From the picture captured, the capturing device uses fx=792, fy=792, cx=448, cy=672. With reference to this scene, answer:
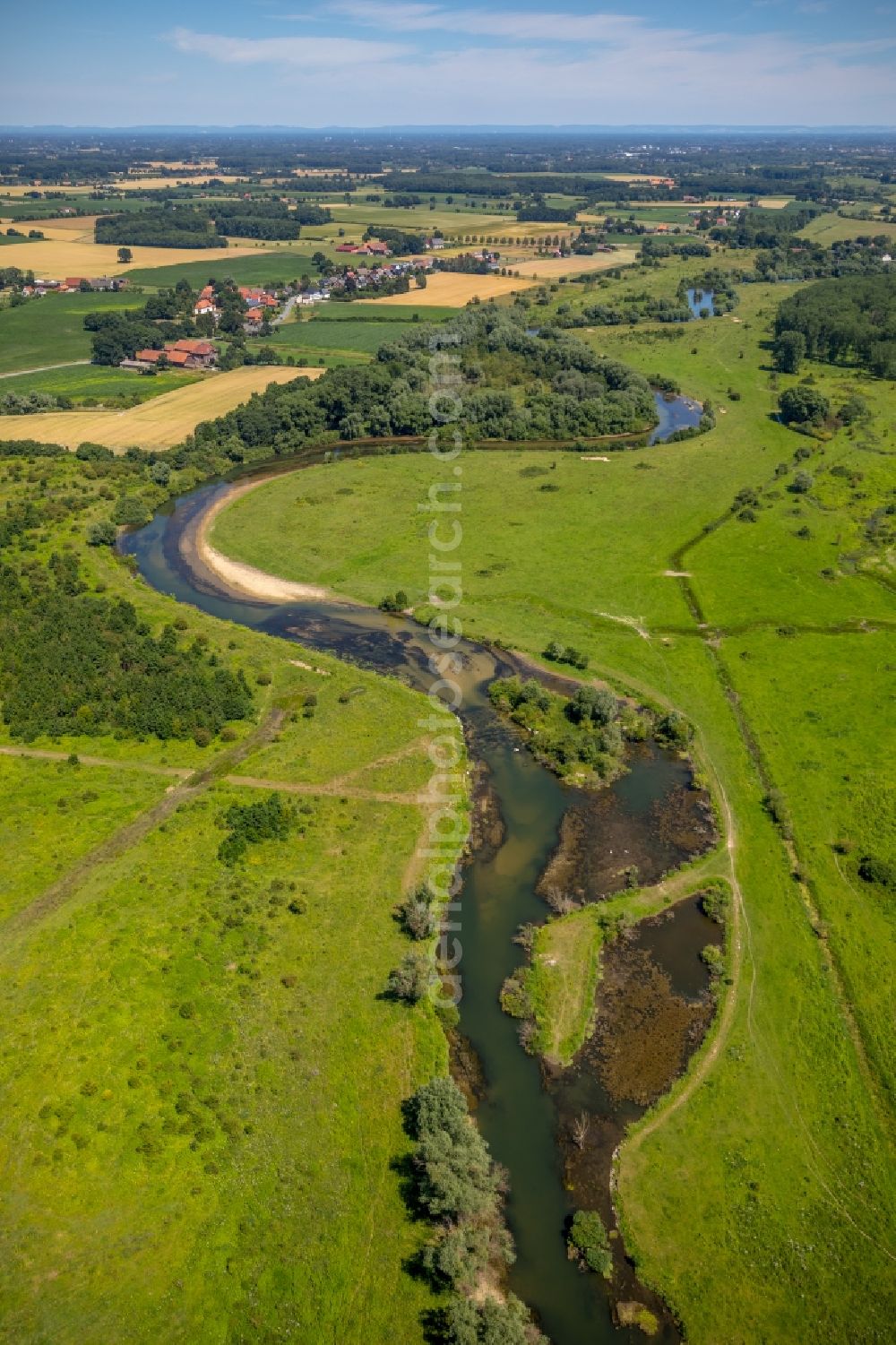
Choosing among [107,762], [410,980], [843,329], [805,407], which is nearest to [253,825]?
[107,762]

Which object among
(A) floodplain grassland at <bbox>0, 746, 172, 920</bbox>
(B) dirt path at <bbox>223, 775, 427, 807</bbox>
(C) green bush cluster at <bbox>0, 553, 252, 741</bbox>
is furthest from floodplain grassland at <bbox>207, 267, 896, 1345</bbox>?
(A) floodplain grassland at <bbox>0, 746, 172, 920</bbox>

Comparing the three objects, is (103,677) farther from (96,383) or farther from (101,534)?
(96,383)

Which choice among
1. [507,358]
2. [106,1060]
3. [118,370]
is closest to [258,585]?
[106,1060]

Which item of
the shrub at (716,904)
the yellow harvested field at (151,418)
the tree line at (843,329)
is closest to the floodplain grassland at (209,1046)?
the shrub at (716,904)

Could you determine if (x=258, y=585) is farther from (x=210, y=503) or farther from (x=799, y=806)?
(x=799, y=806)

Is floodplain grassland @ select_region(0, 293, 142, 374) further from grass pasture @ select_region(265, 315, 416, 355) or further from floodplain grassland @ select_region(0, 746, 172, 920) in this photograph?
floodplain grassland @ select_region(0, 746, 172, 920)
